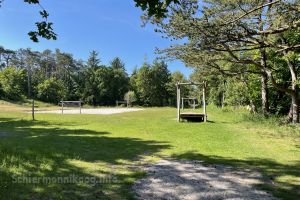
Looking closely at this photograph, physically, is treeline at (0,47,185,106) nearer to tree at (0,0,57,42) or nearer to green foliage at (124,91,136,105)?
green foliage at (124,91,136,105)

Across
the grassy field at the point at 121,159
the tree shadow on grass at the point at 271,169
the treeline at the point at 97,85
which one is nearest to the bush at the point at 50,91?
the treeline at the point at 97,85

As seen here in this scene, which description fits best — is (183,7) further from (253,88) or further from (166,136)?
(253,88)

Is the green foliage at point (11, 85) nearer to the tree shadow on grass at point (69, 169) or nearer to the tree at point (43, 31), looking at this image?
the tree shadow on grass at point (69, 169)

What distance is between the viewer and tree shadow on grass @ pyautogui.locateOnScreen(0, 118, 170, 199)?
404 cm

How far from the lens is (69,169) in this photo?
5.27 m

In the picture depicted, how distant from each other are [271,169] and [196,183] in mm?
1880

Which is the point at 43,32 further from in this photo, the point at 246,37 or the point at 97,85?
the point at 97,85

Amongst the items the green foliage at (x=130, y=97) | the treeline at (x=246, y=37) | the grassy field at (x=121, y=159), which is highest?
the treeline at (x=246, y=37)


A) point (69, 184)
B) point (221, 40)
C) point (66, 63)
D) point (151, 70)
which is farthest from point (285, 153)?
point (66, 63)

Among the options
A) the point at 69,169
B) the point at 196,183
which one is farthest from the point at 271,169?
the point at 69,169

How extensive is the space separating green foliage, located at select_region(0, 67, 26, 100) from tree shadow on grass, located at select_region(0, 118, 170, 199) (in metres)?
48.0

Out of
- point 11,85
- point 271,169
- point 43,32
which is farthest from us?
point 11,85

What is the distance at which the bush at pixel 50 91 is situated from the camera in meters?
55.0

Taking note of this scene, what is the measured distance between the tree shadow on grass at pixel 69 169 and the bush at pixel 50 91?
163 feet
